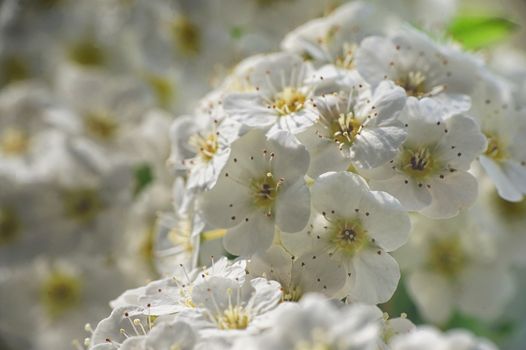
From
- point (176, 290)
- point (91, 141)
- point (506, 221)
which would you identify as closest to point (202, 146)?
point (176, 290)

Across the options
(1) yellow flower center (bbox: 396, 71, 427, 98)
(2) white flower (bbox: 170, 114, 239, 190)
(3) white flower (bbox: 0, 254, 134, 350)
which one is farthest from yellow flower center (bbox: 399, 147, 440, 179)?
(3) white flower (bbox: 0, 254, 134, 350)

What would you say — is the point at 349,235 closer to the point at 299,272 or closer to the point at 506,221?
the point at 299,272

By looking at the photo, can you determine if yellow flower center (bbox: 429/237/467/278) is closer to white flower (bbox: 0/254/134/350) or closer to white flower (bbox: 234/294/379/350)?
white flower (bbox: 0/254/134/350)

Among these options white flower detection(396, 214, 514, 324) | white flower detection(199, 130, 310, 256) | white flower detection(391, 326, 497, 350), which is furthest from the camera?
white flower detection(396, 214, 514, 324)

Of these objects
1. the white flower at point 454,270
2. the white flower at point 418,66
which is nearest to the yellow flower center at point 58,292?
the white flower at point 454,270

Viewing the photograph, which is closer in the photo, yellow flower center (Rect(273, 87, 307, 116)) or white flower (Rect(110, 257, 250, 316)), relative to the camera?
white flower (Rect(110, 257, 250, 316))

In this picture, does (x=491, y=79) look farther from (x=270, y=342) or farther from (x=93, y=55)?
(x=93, y=55)

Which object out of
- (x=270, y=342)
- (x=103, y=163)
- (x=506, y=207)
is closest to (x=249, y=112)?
(x=270, y=342)

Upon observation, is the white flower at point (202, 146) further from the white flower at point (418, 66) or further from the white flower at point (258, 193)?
the white flower at point (418, 66)
